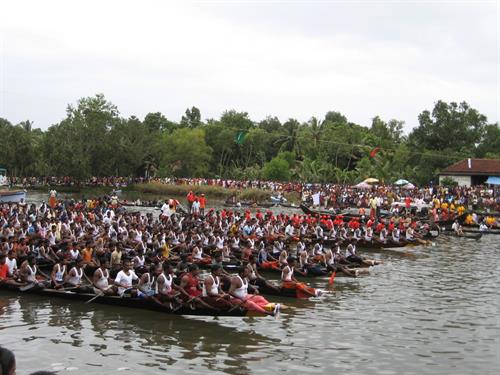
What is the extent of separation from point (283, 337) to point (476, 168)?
43.9 meters

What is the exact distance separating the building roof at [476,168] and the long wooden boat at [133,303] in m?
43.0

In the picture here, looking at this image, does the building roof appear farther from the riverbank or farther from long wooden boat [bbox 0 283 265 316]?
long wooden boat [bbox 0 283 265 316]

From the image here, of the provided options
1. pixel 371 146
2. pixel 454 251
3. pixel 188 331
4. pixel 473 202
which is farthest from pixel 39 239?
pixel 371 146

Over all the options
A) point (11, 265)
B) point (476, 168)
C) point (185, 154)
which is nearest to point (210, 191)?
point (185, 154)

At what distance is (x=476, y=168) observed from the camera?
5338 cm

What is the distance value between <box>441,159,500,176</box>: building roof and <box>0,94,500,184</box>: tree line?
421 cm

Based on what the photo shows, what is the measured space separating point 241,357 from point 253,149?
69402mm

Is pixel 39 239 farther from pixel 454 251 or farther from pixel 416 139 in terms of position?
pixel 416 139

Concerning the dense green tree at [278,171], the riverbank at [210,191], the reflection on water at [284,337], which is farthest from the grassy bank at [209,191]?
the reflection on water at [284,337]

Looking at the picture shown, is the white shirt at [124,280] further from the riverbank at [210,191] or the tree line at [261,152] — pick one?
the tree line at [261,152]

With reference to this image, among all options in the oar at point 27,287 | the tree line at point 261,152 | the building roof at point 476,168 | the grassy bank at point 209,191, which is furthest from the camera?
the tree line at point 261,152

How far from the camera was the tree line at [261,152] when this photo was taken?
6241cm

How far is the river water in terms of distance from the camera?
1213 cm

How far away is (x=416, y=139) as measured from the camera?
2638 inches
